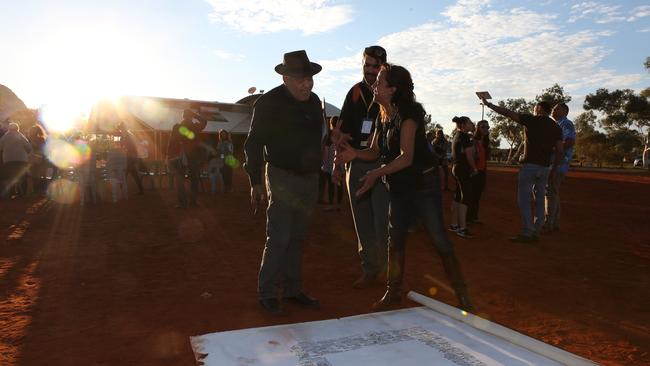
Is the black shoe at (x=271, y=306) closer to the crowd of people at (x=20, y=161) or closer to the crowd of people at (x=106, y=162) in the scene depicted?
the crowd of people at (x=106, y=162)

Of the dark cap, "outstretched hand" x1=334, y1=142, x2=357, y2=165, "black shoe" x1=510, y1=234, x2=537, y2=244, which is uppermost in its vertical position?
the dark cap

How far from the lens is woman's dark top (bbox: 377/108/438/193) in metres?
3.52

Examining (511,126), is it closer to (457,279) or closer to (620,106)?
(620,106)

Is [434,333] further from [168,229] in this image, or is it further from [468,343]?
[168,229]

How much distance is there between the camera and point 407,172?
139 inches

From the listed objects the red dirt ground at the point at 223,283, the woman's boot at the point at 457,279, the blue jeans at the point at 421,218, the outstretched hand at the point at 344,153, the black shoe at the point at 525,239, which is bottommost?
the red dirt ground at the point at 223,283

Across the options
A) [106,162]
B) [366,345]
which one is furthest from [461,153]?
[106,162]

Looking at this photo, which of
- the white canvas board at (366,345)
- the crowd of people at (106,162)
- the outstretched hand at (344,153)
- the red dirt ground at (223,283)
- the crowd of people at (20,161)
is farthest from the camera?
the crowd of people at (20,161)

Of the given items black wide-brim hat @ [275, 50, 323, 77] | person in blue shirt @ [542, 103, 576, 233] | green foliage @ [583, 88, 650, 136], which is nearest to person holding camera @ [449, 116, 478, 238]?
person in blue shirt @ [542, 103, 576, 233]

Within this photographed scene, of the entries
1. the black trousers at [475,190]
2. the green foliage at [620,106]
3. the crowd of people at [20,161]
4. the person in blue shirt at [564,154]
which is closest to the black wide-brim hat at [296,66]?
the black trousers at [475,190]

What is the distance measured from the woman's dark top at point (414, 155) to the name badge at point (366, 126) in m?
0.77

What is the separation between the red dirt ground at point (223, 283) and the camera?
10.7ft

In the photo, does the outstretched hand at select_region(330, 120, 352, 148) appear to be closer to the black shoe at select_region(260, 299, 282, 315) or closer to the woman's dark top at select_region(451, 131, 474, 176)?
the black shoe at select_region(260, 299, 282, 315)

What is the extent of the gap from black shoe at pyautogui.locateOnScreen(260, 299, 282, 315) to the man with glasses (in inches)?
39.7
